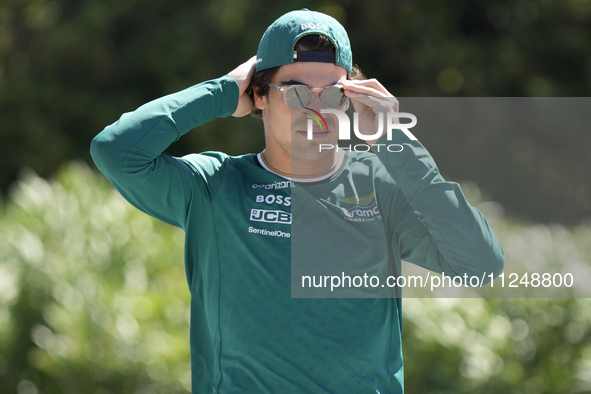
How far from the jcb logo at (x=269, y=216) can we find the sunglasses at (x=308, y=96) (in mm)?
345

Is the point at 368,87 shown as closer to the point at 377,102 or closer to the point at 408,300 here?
the point at 377,102

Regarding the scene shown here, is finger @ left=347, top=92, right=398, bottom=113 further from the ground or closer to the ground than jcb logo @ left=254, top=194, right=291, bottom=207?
further from the ground

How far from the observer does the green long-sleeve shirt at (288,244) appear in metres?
1.80

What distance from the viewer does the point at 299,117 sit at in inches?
77.4

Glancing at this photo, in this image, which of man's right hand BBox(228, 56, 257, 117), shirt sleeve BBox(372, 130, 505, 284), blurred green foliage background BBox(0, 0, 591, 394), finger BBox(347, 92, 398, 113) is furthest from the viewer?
blurred green foliage background BBox(0, 0, 591, 394)

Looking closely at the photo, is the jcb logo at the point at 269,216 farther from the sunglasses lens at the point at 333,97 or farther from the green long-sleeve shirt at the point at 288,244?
the sunglasses lens at the point at 333,97

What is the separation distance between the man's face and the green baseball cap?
0.9 inches

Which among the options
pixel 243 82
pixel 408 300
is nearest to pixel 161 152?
pixel 243 82

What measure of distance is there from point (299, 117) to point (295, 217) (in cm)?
33

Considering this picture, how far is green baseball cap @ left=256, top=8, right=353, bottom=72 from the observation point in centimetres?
194

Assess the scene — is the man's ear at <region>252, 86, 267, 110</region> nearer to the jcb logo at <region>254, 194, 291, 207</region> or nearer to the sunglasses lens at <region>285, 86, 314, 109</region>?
the sunglasses lens at <region>285, 86, 314, 109</region>

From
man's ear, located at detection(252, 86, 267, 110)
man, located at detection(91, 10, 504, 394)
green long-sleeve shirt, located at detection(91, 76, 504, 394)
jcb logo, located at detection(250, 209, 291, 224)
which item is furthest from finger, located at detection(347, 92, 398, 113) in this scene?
jcb logo, located at detection(250, 209, 291, 224)

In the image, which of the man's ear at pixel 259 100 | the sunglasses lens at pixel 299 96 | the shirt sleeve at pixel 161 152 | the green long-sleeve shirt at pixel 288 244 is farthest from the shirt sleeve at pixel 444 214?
the shirt sleeve at pixel 161 152

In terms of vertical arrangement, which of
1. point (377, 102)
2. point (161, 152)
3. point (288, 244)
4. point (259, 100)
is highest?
point (259, 100)
